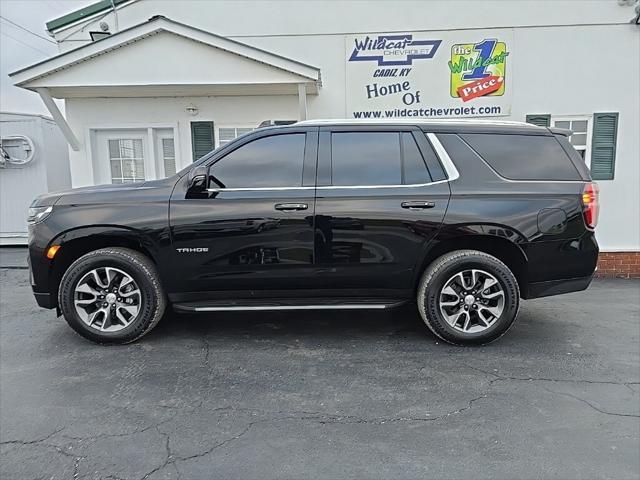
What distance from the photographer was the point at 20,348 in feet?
13.5

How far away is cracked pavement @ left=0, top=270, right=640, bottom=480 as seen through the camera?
8.04 feet

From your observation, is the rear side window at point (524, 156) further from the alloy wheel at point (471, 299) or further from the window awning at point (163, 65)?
the window awning at point (163, 65)

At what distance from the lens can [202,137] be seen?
24.3 ft

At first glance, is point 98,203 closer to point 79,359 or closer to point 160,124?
point 79,359

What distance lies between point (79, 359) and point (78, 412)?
3.06 ft

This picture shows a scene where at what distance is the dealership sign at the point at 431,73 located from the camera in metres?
7.18

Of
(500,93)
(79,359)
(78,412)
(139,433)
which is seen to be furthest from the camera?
(500,93)

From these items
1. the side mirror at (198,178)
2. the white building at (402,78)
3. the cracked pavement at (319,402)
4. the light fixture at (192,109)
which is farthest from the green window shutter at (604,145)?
the light fixture at (192,109)

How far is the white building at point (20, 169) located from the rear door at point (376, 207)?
7.86 meters

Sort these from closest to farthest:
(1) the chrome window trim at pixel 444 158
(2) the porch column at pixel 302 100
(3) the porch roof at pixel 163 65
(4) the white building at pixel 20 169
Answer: (1) the chrome window trim at pixel 444 158 → (3) the porch roof at pixel 163 65 → (2) the porch column at pixel 302 100 → (4) the white building at pixel 20 169

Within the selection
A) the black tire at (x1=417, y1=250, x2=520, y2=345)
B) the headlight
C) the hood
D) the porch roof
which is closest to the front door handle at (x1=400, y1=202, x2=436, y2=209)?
the black tire at (x1=417, y1=250, x2=520, y2=345)

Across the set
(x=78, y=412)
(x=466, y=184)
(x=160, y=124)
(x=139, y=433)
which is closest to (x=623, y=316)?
(x=466, y=184)

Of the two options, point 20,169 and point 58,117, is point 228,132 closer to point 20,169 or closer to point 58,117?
point 58,117

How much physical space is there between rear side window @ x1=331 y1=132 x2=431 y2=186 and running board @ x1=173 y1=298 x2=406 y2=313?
1.04 metres
